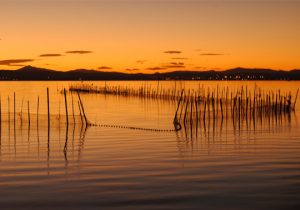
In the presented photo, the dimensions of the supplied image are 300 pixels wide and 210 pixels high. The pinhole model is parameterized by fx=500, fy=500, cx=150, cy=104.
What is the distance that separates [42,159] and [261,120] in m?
18.0

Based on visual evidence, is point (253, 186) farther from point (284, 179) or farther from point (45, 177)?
point (45, 177)

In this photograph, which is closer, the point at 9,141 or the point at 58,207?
the point at 58,207

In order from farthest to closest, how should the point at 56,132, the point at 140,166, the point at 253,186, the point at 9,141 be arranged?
the point at 56,132
the point at 9,141
the point at 140,166
the point at 253,186

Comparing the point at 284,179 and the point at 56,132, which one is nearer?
the point at 284,179

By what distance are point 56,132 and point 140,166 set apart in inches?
420

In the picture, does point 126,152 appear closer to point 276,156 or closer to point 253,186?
point 276,156

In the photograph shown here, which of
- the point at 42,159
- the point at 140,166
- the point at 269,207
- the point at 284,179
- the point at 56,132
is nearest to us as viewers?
the point at 269,207

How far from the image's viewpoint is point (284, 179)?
10.9 m

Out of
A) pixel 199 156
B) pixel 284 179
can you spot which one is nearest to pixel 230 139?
pixel 199 156

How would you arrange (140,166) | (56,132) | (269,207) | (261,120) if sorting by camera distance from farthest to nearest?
1. (261,120)
2. (56,132)
3. (140,166)
4. (269,207)

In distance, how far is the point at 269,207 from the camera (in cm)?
848

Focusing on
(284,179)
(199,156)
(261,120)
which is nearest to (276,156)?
(199,156)

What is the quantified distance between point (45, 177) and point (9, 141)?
8.91 m

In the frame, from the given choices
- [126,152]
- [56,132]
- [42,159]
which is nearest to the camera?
[42,159]
